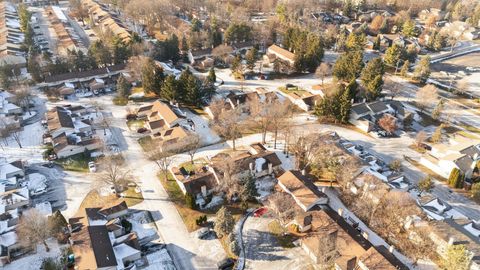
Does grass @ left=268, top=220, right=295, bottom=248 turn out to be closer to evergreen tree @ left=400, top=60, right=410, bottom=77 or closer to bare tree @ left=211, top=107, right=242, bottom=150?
bare tree @ left=211, top=107, right=242, bottom=150

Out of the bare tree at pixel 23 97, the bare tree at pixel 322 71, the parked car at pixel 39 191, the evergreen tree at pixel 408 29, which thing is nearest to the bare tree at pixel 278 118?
the bare tree at pixel 322 71

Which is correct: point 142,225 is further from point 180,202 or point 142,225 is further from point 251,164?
point 251,164

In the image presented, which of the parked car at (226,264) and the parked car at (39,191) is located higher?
the parked car at (39,191)

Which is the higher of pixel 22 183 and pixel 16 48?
pixel 16 48

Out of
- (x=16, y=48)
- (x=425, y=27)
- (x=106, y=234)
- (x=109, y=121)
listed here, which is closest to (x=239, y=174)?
(x=106, y=234)

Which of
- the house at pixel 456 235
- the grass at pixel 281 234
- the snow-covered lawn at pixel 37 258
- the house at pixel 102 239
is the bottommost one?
the snow-covered lawn at pixel 37 258

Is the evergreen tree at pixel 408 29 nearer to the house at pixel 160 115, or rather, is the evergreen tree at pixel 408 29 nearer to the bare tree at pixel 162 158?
the house at pixel 160 115

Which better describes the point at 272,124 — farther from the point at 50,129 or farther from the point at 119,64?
the point at 119,64

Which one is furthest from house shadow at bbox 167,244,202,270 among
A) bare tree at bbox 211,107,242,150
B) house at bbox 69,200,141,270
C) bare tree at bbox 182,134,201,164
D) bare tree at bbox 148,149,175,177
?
bare tree at bbox 211,107,242,150
